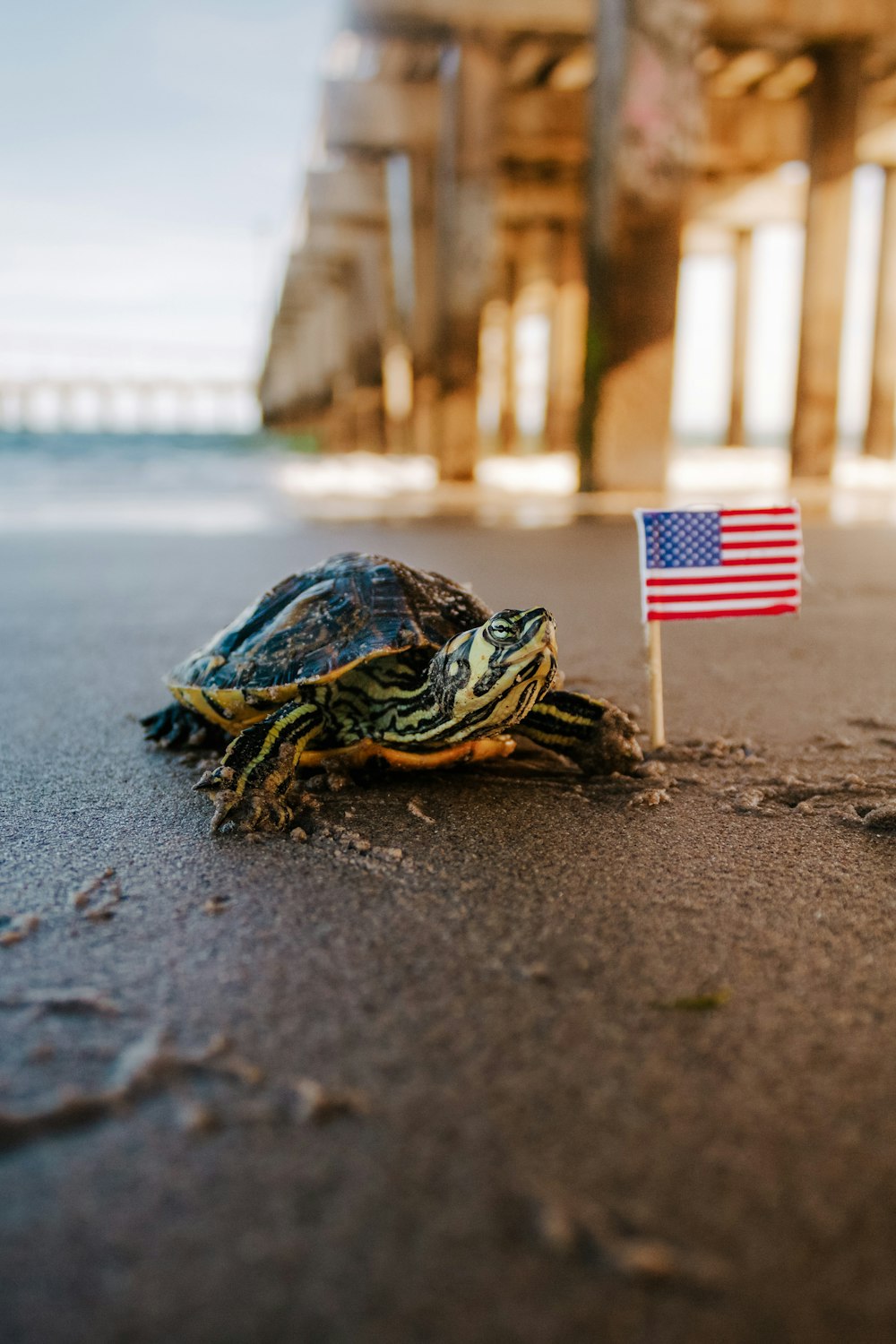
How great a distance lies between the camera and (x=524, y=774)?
2.86 meters

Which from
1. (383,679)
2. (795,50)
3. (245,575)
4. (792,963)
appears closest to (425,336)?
(795,50)

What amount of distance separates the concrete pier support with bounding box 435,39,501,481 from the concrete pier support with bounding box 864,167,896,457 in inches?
254

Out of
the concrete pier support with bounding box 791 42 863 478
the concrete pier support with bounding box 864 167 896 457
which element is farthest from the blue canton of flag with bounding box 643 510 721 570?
the concrete pier support with bounding box 864 167 896 457

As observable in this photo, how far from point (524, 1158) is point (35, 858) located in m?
1.37

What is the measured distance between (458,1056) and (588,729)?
1375mm

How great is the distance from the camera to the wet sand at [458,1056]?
3.63 ft

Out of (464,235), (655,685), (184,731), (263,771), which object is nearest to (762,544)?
(655,685)

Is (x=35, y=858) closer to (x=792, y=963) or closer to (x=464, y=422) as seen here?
(x=792, y=963)

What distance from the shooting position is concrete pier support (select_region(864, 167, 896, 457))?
16.0m

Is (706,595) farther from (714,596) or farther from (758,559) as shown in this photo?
(758,559)

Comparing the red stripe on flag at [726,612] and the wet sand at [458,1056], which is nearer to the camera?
the wet sand at [458,1056]

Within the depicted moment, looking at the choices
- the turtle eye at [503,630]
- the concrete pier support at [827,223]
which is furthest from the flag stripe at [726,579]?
the concrete pier support at [827,223]

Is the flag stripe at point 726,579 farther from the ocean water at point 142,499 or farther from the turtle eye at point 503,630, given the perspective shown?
the ocean water at point 142,499

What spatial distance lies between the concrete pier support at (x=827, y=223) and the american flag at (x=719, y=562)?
1054 cm
